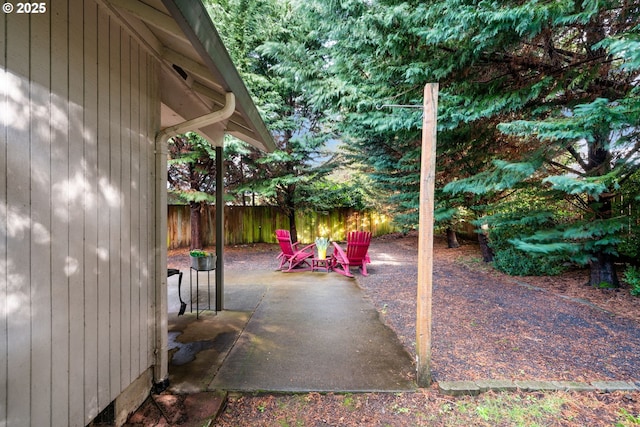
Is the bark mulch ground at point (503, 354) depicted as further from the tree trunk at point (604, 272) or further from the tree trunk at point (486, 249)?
the tree trunk at point (486, 249)

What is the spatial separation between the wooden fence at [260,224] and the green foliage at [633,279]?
6.65 metres

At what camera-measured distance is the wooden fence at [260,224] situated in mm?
9383

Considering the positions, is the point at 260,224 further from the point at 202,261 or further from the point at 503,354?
the point at 503,354

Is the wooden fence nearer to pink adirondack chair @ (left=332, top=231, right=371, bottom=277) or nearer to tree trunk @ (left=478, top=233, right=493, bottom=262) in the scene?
pink adirondack chair @ (left=332, top=231, right=371, bottom=277)

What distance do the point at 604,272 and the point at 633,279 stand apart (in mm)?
328

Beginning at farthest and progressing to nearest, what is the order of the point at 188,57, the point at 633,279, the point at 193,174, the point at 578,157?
the point at 193,174 → the point at 578,157 → the point at 633,279 → the point at 188,57

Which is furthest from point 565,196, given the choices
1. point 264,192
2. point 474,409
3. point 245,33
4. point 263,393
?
point 245,33

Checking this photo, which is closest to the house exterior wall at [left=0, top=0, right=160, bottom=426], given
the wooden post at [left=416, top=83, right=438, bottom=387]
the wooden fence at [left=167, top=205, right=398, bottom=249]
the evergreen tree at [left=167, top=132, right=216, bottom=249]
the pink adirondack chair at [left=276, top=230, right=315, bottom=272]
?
the wooden post at [left=416, top=83, right=438, bottom=387]

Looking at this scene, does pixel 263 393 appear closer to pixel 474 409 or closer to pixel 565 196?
pixel 474 409

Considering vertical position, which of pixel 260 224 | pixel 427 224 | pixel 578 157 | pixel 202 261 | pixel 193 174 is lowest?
pixel 202 261

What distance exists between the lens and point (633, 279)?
4195mm

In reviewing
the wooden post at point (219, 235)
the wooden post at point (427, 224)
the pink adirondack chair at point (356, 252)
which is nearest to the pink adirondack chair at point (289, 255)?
the pink adirondack chair at point (356, 252)

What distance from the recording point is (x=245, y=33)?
24.6 feet

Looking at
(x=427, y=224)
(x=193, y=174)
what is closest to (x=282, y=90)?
(x=193, y=174)
